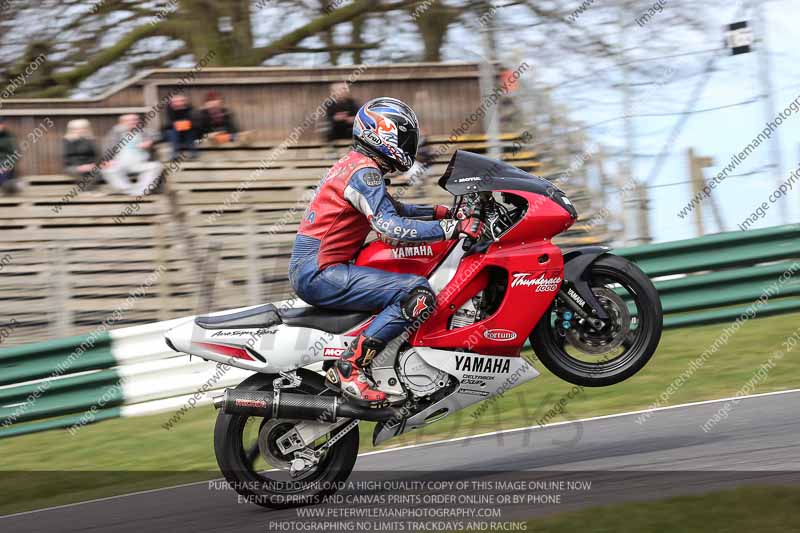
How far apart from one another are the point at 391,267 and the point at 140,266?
21.3 ft

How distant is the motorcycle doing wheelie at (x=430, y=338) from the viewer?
5.92 metres

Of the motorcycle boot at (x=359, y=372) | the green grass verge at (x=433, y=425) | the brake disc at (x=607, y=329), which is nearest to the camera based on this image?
the motorcycle boot at (x=359, y=372)

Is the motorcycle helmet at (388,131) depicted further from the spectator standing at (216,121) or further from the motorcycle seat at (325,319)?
the spectator standing at (216,121)

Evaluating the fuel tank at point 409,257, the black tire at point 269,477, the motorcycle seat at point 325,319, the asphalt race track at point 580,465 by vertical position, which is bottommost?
the asphalt race track at point 580,465

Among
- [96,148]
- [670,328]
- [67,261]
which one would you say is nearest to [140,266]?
[67,261]

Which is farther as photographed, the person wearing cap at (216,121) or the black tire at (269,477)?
the person wearing cap at (216,121)

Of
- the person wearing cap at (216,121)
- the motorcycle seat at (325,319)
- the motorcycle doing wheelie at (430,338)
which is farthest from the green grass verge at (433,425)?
the person wearing cap at (216,121)

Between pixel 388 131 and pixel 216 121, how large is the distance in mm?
8273

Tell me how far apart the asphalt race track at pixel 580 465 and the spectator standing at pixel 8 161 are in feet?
24.2

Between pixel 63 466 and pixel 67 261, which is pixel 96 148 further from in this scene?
pixel 63 466

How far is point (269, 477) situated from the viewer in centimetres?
608

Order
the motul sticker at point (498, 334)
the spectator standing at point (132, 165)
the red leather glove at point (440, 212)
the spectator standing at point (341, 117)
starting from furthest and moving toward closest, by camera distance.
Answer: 1. the spectator standing at point (341, 117)
2. the spectator standing at point (132, 165)
3. the red leather glove at point (440, 212)
4. the motul sticker at point (498, 334)

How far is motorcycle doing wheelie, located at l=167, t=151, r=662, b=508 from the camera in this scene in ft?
19.4

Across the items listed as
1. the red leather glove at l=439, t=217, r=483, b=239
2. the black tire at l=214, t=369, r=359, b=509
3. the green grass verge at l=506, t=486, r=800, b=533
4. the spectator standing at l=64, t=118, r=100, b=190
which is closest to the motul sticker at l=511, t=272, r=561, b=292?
the red leather glove at l=439, t=217, r=483, b=239
